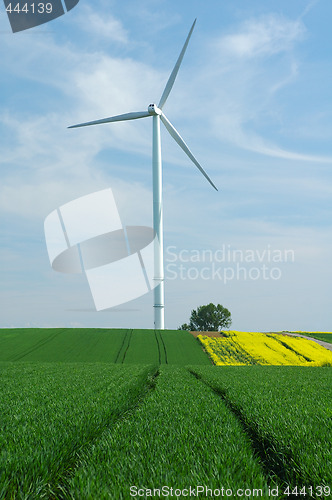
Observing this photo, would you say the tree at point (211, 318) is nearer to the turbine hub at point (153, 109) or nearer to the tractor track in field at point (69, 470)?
the turbine hub at point (153, 109)

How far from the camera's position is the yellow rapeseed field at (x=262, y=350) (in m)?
47.3

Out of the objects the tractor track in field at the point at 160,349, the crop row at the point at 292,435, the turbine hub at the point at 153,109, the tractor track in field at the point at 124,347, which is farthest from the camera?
the turbine hub at the point at 153,109

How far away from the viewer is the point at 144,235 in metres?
50.3

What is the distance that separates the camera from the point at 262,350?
52.4 m

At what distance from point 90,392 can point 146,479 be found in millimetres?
7943

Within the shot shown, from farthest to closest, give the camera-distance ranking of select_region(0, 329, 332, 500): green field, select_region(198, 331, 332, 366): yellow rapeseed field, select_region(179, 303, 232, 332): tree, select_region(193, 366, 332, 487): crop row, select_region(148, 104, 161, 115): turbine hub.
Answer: select_region(179, 303, 232, 332): tree → select_region(148, 104, 161, 115): turbine hub → select_region(198, 331, 332, 366): yellow rapeseed field → select_region(193, 366, 332, 487): crop row → select_region(0, 329, 332, 500): green field

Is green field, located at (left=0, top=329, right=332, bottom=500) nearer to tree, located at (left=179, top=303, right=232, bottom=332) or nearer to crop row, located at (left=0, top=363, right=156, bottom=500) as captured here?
crop row, located at (left=0, top=363, right=156, bottom=500)

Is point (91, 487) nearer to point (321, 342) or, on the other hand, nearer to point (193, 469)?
point (193, 469)

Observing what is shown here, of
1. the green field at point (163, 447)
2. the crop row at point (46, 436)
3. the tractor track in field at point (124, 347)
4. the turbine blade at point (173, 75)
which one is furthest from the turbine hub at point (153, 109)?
the crop row at point (46, 436)

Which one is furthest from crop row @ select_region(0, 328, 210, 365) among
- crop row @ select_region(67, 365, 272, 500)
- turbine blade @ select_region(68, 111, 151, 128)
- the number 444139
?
the number 444139

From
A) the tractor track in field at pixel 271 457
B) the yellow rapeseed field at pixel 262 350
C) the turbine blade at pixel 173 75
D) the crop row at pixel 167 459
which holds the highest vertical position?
the turbine blade at pixel 173 75

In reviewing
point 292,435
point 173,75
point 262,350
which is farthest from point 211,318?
point 292,435

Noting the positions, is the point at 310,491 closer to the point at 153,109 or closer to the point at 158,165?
the point at 158,165

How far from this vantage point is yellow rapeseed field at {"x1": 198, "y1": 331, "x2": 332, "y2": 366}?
47.3m
